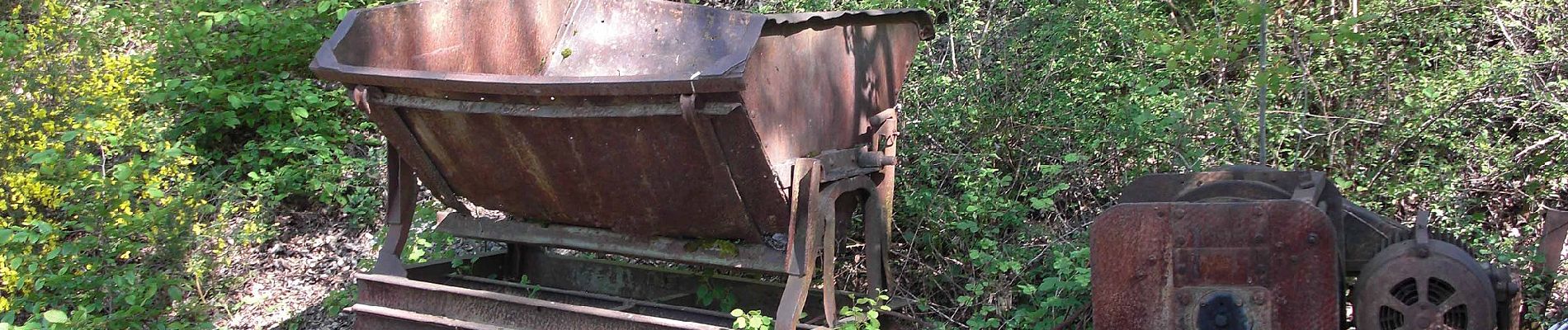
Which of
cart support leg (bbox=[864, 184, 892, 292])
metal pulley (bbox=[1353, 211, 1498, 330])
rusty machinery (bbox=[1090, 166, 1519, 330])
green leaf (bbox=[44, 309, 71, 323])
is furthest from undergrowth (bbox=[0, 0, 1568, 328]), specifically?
metal pulley (bbox=[1353, 211, 1498, 330])

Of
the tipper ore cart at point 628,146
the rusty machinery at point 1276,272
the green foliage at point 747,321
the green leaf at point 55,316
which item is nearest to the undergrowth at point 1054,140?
the green leaf at point 55,316

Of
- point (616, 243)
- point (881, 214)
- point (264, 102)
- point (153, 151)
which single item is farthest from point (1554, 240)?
point (264, 102)

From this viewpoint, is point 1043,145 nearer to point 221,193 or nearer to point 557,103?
point 557,103

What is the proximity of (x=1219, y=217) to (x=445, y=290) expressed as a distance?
10.1 feet

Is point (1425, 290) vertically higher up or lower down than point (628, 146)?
lower down

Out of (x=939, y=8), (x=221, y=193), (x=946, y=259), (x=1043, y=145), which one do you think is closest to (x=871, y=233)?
(x=946, y=259)

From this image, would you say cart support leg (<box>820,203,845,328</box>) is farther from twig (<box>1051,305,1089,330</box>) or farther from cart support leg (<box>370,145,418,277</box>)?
cart support leg (<box>370,145,418,277</box>)

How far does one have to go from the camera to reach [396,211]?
5363 millimetres

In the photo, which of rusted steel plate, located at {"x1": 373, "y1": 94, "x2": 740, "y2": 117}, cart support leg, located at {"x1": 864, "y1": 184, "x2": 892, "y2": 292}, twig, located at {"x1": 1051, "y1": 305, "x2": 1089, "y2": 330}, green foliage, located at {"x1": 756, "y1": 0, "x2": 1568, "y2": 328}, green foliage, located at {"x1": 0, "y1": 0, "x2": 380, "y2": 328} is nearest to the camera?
rusted steel plate, located at {"x1": 373, "y1": 94, "x2": 740, "y2": 117}

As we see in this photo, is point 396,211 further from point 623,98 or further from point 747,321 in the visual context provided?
point 747,321

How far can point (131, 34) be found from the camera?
30.7ft

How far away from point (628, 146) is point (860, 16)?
1.18 meters

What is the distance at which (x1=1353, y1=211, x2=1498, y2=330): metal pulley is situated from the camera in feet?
11.1

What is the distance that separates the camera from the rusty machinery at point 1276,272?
341 centimetres
